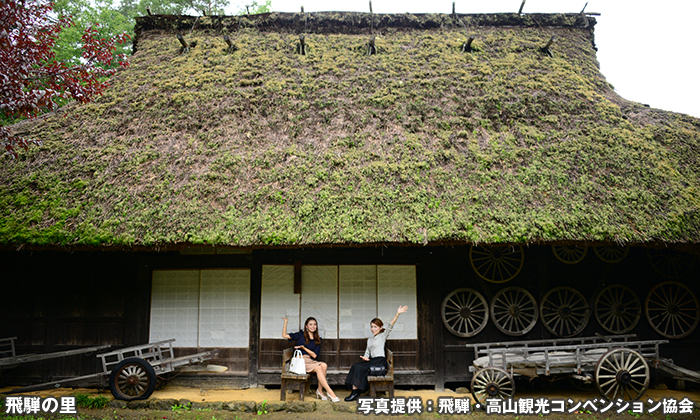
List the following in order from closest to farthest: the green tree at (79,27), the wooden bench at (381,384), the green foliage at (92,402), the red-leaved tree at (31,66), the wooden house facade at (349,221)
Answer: the red-leaved tree at (31,66) < the green foliage at (92,402) < the wooden bench at (381,384) < the wooden house facade at (349,221) < the green tree at (79,27)

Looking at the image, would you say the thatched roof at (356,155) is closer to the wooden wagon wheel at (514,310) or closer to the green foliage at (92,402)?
the wooden wagon wheel at (514,310)

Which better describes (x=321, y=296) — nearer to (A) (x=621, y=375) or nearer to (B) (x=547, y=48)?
(A) (x=621, y=375)

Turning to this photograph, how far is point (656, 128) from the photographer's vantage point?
6.30 meters

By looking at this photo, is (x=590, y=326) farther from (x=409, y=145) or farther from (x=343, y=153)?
(x=343, y=153)

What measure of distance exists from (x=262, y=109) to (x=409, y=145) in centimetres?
272

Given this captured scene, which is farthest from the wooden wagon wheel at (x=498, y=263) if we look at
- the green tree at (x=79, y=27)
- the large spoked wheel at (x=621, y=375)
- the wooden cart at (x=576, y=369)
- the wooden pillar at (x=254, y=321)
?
the green tree at (x=79, y=27)

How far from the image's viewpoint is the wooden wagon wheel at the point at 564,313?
6059mm

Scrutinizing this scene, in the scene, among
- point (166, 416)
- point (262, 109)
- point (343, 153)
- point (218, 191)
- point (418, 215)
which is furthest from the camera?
point (262, 109)

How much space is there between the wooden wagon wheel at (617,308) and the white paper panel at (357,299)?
3.61m

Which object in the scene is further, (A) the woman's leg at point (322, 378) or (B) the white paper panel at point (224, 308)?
(B) the white paper panel at point (224, 308)

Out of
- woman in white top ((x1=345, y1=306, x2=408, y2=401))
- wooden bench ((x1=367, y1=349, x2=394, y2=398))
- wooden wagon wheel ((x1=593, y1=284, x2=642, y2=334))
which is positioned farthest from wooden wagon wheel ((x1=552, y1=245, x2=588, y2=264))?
wooden bench ((x1=367, y1=349, x2=394, y2=398))

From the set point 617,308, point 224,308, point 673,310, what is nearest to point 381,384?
point 224,308

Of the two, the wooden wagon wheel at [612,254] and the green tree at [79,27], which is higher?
the green tree at [79,27]

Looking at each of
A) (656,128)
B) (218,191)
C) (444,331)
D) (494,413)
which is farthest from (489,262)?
(218,191)
